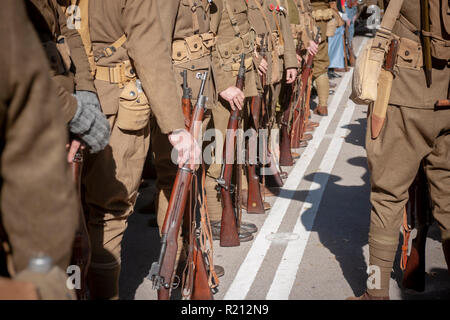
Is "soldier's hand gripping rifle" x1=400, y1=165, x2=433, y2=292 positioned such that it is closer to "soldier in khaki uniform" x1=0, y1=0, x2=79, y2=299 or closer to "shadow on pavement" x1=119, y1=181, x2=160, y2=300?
"shadow on pavement" x1=119, y1=181, x2=160, y2=300

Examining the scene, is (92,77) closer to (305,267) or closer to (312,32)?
(305,267)

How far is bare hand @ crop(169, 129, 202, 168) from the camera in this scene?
3047 mm

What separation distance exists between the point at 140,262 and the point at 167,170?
99cm

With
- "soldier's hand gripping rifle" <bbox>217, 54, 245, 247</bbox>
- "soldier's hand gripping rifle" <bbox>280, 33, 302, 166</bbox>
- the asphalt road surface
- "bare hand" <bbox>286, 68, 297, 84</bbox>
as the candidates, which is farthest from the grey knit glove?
"soldier's hand gripping rifle" <bbox>280, 33, 302, 166</bbox>

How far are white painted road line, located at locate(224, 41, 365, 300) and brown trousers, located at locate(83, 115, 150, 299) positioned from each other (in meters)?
1.01

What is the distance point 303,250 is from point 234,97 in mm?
1362

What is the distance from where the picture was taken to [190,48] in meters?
3.88

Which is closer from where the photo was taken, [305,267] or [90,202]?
[90,202]

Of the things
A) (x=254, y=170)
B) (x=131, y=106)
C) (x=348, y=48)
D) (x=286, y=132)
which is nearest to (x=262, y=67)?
(x=254, y=170)

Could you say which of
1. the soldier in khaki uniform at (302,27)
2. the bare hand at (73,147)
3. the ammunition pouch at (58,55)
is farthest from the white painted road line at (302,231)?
the ammunition pouch at (58,55)
